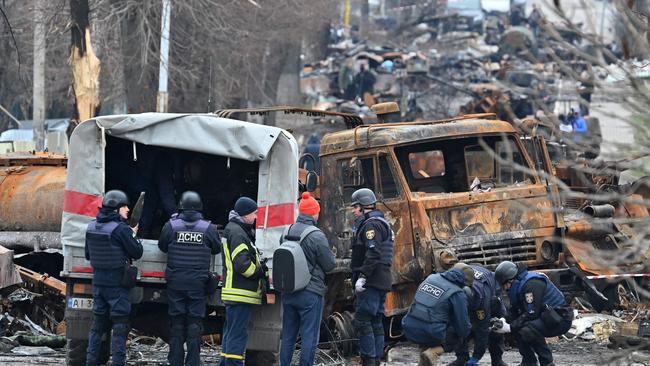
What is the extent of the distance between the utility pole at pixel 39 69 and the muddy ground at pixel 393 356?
13295 millimetres

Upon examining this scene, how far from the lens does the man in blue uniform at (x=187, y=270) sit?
35.9 feet

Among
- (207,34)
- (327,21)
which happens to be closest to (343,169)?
(207,34)

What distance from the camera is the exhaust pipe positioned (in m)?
14.3

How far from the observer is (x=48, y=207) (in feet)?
49.0

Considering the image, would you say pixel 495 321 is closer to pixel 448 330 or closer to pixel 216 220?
pixel 448 330

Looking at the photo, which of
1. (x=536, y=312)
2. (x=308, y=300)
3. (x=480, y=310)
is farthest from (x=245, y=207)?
(x=536, y=312)

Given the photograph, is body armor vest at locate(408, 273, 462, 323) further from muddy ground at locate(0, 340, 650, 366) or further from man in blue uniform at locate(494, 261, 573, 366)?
muddy ground at locate(0, 340, 650, 366)

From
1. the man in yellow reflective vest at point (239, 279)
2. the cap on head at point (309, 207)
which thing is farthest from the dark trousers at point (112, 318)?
the cap on head at point (309, 207)

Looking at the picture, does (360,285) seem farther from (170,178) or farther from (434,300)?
(170,178)

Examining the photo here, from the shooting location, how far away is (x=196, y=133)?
456 inches

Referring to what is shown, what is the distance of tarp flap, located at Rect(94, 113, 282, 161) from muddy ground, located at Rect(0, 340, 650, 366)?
7.87ft

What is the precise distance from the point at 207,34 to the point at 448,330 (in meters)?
20.7

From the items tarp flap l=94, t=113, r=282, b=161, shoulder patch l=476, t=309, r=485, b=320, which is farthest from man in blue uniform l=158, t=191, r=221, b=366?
shoulder patch l=476, t=309, r=485, b=320

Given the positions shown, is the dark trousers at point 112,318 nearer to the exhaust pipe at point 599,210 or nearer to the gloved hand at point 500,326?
the gloved hand at point 500,326
